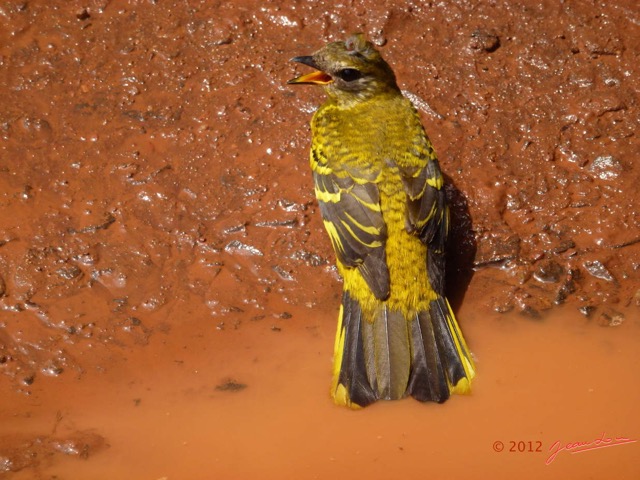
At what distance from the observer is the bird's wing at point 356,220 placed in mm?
4535

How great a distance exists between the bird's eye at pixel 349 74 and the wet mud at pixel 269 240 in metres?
0.76

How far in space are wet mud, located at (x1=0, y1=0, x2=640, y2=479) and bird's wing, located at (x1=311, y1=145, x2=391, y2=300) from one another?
0.52 metres

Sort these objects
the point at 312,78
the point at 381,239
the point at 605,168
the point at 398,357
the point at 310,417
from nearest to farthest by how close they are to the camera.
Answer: the point at 398,357 → the point at 310,417 → the point at 381,239 → the point at 312,78 → the point at 605,168

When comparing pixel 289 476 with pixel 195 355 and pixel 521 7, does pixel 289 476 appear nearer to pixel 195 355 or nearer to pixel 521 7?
pixel 195 355

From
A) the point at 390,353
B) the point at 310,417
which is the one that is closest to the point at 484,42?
the point at 390,353

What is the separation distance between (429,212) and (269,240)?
3.99ft

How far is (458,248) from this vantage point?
5297mm

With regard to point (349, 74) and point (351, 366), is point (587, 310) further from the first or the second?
point (349, 74)

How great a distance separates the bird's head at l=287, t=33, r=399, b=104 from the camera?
5137 mm

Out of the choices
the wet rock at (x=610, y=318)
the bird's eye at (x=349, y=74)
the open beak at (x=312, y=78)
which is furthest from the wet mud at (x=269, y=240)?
the bird's eye at (x=349, y=74)

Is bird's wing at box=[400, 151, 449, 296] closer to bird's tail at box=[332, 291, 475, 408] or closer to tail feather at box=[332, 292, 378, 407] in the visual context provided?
bird's tail at box=[332, 291, 475, 408]

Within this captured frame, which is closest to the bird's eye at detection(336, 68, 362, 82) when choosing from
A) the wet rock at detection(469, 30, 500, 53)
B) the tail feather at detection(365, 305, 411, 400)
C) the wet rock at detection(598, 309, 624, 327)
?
the wet rock at detection(469, 30, 500, 53)

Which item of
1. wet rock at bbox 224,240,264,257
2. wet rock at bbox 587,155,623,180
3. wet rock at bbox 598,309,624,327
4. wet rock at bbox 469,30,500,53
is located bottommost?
wet rock at bbox 598,309,624,327

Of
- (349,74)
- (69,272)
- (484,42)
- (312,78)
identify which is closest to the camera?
(69,272)
